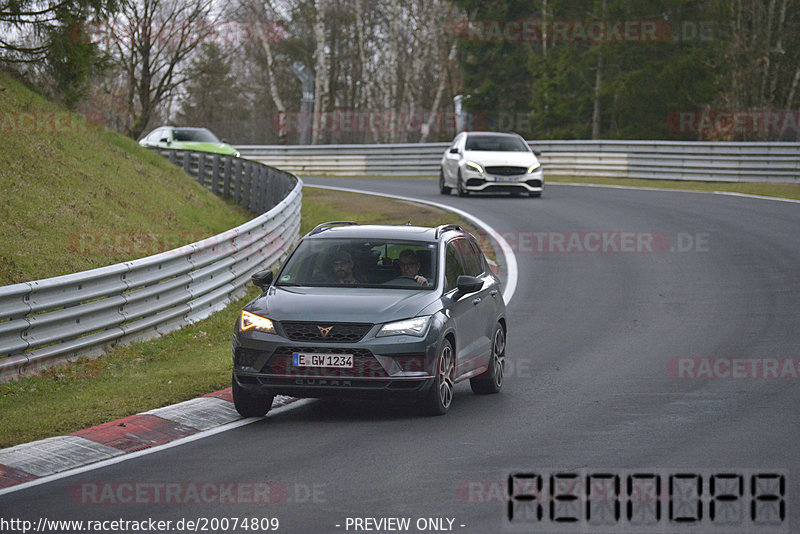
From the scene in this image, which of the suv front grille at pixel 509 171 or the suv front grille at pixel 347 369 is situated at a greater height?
the suv front grille at pixel 509 171

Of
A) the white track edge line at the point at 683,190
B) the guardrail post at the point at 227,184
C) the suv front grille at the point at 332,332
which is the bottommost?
the white track edge line at the point at 683,190

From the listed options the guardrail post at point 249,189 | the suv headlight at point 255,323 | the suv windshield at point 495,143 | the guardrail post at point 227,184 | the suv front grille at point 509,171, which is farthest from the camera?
the suv windshield at point 495,143

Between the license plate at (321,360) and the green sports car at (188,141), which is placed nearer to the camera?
the license plate at (321,360)

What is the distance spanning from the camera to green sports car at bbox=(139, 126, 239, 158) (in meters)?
38.7

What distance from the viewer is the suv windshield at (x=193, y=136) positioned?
39406 mm

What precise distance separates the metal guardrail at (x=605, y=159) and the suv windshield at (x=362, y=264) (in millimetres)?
26773

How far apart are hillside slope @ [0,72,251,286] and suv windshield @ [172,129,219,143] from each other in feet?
35.6

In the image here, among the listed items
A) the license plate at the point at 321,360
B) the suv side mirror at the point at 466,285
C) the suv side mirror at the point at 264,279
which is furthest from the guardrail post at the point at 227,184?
the license plate at the point at 321,360

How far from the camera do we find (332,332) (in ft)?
32.2

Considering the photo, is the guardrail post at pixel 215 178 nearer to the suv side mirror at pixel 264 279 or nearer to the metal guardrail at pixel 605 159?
the metal guardrail at pixel 605 159

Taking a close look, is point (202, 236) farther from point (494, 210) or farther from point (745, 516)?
point (745, 516)

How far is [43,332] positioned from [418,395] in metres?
4.22

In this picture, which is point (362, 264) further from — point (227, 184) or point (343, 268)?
point (227, 184)

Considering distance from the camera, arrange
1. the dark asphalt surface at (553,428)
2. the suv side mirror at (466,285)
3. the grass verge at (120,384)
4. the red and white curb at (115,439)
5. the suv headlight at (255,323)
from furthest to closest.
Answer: the suv side mirror at (466,285), the suv headlight at (255,323), the grass verge at (120,384), the red and white curb at (115,439), the dark asphalt surface at (553,428)
